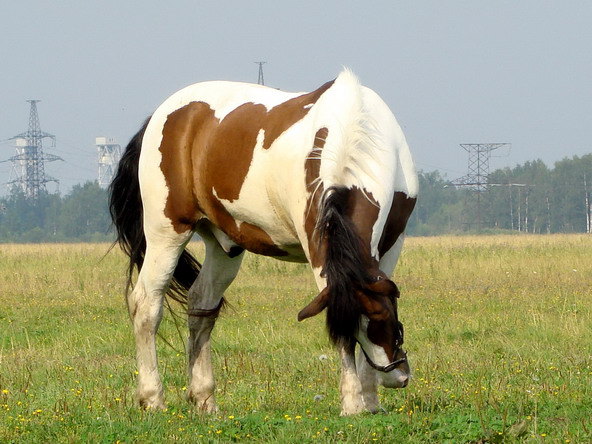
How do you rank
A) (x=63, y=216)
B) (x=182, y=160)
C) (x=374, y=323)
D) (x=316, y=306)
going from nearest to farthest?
(x=316, y=306), (x=374, y=323), (x=182, y=160), (x=63, y=216)

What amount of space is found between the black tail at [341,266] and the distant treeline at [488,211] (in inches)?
4151

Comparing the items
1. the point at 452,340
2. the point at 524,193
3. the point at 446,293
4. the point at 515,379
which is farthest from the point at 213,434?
the point at 524,193

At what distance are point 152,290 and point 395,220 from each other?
78.4 inches

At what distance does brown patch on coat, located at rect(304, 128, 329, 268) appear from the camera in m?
5.51

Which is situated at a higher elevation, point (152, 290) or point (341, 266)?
point (341, 266)

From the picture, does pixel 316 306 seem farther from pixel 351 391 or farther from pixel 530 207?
pixel 530 207

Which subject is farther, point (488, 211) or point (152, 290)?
point (488, 211)

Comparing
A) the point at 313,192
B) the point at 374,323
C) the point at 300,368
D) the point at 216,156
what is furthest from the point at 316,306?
the point at 300,368

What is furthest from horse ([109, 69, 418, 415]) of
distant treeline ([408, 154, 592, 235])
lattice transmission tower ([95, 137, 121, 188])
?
lattice transmission tower ([95, 137, 121, 188])

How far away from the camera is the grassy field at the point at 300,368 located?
5.27m

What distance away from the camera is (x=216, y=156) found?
Answer: 6.52 meters

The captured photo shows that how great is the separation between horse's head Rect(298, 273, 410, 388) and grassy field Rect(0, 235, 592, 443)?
10.1 inches

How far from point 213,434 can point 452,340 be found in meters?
4.83

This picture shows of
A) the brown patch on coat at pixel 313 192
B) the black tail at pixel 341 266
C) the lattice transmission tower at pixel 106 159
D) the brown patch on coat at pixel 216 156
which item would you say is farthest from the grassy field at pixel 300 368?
the lattice transmission tower at pixel 106 159
